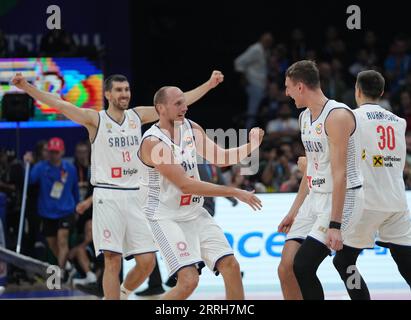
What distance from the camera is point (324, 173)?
7.61 metres

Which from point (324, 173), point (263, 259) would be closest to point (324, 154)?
point (324, 173)

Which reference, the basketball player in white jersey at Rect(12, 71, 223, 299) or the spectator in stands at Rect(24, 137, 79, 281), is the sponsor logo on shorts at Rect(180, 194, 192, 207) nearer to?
the basketball player in white jersey at Rect(12, 71, 223, 299)

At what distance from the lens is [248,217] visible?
39.1 ft

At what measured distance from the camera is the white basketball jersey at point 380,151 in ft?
26.6

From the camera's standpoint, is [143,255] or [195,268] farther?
[143,255]

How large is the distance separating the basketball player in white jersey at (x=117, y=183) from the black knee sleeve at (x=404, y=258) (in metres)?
2.38

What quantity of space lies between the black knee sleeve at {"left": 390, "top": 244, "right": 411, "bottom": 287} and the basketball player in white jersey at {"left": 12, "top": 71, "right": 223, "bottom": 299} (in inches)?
93.9

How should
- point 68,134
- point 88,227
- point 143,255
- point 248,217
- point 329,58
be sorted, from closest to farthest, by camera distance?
point 143,255 → point 248,217 → point 88,227 → point 68,134 → point 329,58

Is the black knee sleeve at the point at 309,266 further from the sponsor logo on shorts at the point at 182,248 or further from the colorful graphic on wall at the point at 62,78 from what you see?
the colorful graphic on wall at the point at 62,78

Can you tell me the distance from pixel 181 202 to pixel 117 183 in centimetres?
173

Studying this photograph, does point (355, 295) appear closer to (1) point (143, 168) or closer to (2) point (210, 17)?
(1) point (143, 168)

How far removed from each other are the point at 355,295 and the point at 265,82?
356 inches

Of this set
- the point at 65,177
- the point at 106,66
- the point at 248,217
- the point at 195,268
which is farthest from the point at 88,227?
the point at 195,268

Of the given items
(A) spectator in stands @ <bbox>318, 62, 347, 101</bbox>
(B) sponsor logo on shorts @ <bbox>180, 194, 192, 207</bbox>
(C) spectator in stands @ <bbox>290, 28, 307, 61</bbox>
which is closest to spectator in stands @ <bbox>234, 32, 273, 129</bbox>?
(C) spectator in stands @ <bbox>290, 28, 307, 61</bbox>
